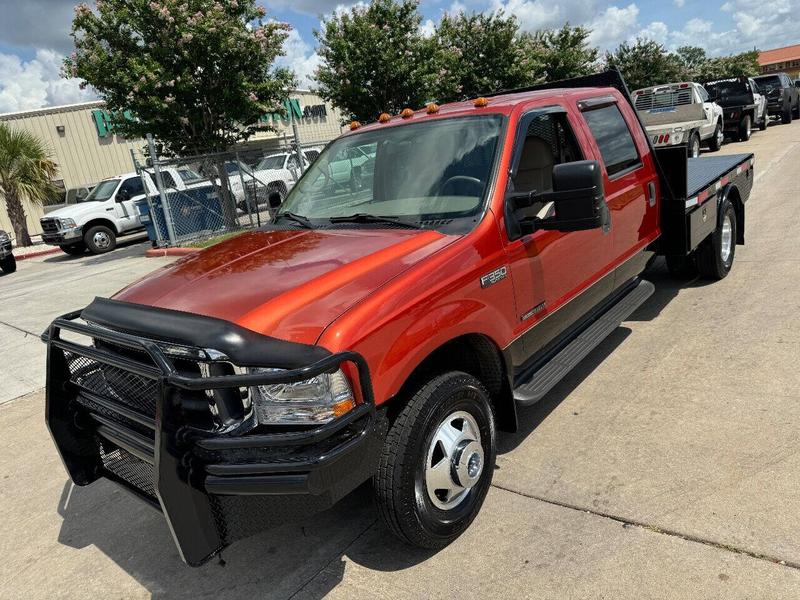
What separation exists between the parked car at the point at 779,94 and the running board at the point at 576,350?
25044 millimetres

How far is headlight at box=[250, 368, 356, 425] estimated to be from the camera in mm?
2297

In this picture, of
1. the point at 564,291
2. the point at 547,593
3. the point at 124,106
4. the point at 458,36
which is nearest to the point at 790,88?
the point at 458,36

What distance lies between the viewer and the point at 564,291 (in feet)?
12.3

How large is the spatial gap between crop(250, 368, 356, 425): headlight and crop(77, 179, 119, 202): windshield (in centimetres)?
1697

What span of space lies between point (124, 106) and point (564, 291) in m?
12.8

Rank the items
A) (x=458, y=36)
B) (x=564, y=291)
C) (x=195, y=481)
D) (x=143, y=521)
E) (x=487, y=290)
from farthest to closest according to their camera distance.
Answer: (x=458, y=36)
(x=564, y=291)
(x=143, y=521)
(x=487, y=290)
(x=195, y=481)

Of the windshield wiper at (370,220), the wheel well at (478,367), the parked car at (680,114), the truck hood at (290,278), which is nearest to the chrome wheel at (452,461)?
the wheel well at (478,367)

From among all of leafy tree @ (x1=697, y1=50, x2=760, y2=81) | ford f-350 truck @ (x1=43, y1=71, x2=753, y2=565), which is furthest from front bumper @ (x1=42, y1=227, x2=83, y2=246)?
leafy tree @ (x1=697, y1=50, x2=760, y2=81)

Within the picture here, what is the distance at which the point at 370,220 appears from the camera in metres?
3.44

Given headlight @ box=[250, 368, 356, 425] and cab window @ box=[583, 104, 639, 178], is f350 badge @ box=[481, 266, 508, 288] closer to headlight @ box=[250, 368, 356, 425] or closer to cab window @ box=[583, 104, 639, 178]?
headlight @ box=[250, 368, 356, 425]

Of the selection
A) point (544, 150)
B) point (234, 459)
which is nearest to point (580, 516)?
point (234, 459)

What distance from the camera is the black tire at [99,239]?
1661cm

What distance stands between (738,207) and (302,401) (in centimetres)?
602

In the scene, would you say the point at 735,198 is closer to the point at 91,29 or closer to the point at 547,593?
the point at 547,593
